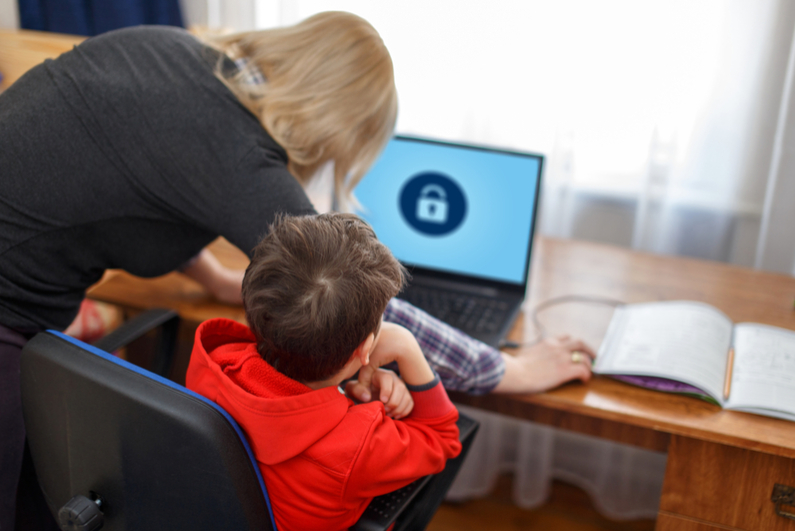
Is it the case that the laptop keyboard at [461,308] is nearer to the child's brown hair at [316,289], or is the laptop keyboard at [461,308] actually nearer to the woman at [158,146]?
the woman at [158,146]

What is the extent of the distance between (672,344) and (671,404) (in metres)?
0.12

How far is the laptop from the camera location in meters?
1.25

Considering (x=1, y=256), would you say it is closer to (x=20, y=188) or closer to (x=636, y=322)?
(x=20, y=188)

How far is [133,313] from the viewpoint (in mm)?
1265

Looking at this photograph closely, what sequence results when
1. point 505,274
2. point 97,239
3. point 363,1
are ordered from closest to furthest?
1. point 97,239
2. point 505,274
3. point 363,1

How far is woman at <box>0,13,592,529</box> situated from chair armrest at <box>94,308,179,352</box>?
85 mm

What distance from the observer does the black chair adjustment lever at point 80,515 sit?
67 centimetres

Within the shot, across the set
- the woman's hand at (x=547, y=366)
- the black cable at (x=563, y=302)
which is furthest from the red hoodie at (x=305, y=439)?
the black cable at (x=563, y=302)

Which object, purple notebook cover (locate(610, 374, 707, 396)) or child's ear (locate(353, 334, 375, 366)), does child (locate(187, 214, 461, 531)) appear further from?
purple notebook cover (locate(610, 374, 707, 396))

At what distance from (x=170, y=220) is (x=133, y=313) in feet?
1.37

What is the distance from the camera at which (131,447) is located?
66 cm

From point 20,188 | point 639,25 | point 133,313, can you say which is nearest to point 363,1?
point 639,25

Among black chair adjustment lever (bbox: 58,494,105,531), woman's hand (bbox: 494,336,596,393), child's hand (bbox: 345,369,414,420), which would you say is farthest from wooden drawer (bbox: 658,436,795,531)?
black chair adjustment lever (bbox: 58,494,105,531)

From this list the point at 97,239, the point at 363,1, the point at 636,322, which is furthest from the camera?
the point at 363,1
